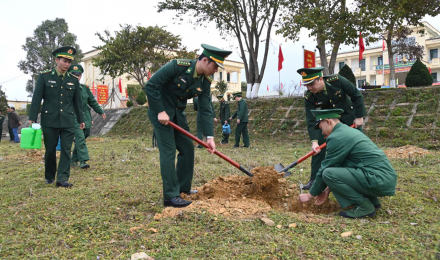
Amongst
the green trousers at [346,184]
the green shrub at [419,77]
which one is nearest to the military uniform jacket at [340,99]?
the green trousers at [346,184]

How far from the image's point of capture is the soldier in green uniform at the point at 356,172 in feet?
9.65

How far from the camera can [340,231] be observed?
2627 mm

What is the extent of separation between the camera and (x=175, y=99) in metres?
3.61

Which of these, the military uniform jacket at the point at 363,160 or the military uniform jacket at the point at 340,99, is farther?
the military uniform jacket at the point at 340,99

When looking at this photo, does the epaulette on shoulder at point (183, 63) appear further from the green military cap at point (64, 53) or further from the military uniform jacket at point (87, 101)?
the military uniform jacket at point (87, 101)

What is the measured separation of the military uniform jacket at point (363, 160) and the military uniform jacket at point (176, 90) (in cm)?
144

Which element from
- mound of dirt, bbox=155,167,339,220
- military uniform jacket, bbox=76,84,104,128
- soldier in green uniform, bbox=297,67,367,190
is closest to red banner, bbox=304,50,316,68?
military uniform jacket, bbox=76,84,104,128

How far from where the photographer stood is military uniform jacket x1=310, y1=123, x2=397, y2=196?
293 cm

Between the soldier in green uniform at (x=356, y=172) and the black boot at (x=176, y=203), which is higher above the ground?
the soldier in green uniform at (x=356, y=172)

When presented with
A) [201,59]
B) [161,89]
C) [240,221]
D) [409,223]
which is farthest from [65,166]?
[409,223]

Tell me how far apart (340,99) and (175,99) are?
2.26 metres

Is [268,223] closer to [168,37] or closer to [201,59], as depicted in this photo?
[201,59]

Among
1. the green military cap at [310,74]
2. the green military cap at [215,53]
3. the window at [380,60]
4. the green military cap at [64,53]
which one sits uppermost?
the window at [380,60]

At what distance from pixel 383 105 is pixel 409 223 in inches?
342
